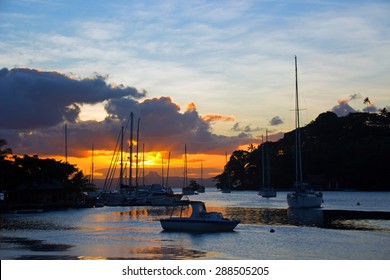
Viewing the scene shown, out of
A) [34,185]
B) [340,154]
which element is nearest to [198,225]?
[34,185]

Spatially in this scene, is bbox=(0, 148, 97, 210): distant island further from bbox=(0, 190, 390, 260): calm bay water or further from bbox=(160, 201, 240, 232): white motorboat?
bbox=(160, 201, 240, 232): white motorboat

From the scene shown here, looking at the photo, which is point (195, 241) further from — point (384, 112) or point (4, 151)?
point (384, 112)

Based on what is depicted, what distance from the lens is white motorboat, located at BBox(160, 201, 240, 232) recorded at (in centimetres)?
4322

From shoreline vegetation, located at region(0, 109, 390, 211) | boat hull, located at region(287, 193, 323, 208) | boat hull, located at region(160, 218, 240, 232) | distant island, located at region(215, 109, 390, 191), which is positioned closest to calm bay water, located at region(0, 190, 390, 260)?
boat hull, located at region(160, 218, 240, 232)

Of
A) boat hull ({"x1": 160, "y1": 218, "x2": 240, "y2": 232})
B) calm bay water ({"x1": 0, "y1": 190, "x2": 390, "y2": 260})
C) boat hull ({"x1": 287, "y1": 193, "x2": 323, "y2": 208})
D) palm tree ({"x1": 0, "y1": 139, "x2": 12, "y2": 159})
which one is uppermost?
palm tree ({"x1": 0, "y1": 139, "x2": 12, "y2": 159})

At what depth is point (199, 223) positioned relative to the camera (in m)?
43.1

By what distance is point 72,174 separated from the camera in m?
97.4

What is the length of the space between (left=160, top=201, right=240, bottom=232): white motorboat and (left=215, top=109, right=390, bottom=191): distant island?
12180 centimetres

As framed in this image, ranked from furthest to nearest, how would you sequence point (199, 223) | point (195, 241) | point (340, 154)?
point (340, 154), point (199, 223), point (195, 241)

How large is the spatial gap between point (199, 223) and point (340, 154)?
134298mm

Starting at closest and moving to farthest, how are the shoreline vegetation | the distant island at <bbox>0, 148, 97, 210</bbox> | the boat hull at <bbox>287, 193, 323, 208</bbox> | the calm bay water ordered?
the calm bay water → the boat hull at <bbox>287, 193, 323, 208</bbox> → the distant island at <bbox>0, 148, 97, 210</bbox> → the shoreline vegetation

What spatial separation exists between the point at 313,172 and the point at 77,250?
147335 millimetres
